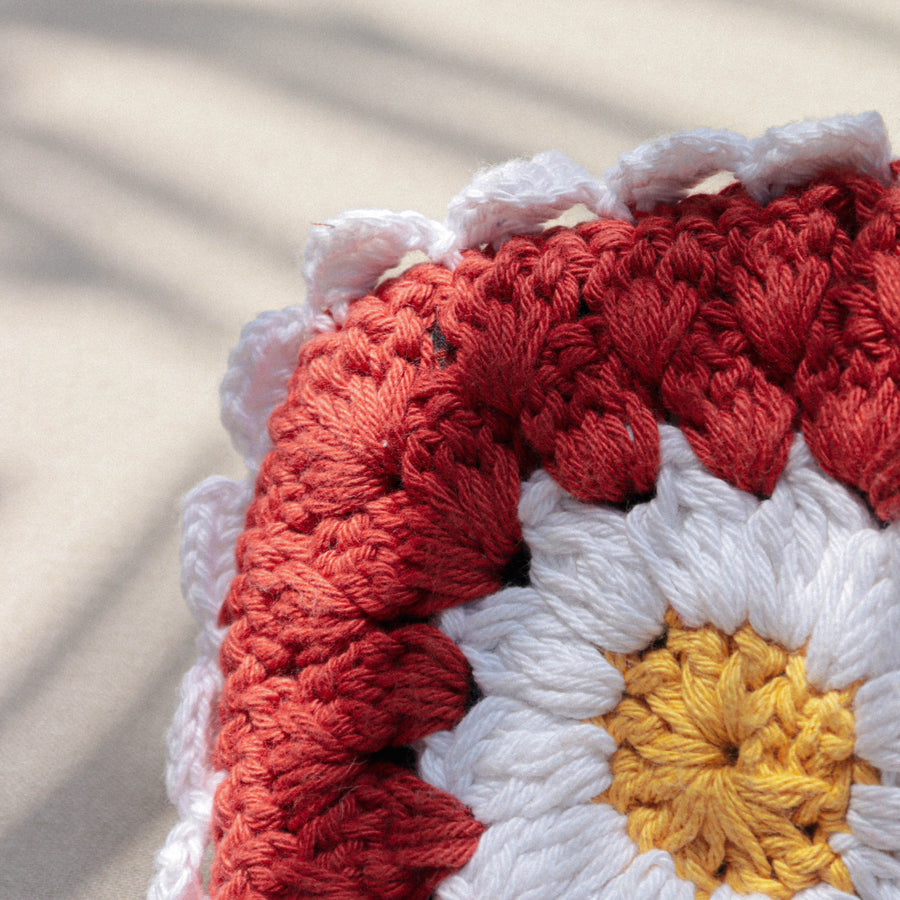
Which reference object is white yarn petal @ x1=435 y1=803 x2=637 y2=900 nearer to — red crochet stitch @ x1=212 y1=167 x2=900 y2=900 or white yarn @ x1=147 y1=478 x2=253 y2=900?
red crochet stitch @ x1=212 y1=167 x2=900 y2=900

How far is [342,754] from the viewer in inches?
20.8

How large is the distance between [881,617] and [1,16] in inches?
38.4

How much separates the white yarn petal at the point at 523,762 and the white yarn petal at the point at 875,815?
4.4 inches

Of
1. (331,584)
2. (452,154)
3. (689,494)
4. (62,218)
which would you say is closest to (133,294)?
(62,218)

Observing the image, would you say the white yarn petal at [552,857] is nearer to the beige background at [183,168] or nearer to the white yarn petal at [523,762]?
the white yarn petal at [523,762]

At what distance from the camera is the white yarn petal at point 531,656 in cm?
51

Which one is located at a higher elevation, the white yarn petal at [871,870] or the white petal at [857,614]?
the white petal at [857,614]

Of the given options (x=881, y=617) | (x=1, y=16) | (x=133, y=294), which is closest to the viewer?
(x=881, y=617)

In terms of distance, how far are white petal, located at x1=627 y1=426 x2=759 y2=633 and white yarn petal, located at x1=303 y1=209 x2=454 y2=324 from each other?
0.19 metres

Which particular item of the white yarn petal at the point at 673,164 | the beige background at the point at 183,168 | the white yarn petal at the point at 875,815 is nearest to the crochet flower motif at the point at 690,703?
the white yarn petal at the point at 875,815

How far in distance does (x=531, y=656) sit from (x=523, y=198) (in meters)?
0.25

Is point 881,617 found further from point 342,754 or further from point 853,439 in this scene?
point 342,754

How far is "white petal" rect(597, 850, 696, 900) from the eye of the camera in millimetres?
483

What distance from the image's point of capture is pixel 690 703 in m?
0.50
